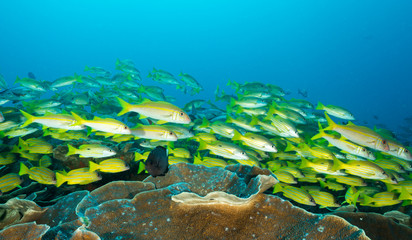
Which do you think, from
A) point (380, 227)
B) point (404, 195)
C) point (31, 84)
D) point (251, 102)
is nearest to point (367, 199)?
point (404, 195)

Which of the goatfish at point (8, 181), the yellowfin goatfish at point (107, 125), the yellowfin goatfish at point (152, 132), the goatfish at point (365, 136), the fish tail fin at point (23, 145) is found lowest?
the goatfish at point (8, 181)

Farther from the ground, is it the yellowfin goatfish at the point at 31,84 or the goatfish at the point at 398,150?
the goatfish at the point at 398,150

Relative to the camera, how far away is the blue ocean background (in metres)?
127

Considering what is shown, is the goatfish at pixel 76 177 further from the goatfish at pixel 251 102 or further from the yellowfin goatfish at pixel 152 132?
the goatfish at pixel 251 102

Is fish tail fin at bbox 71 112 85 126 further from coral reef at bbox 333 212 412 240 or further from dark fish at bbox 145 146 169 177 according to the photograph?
coral reef at bbox 333 212 412 240

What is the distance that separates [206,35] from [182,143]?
180760mm

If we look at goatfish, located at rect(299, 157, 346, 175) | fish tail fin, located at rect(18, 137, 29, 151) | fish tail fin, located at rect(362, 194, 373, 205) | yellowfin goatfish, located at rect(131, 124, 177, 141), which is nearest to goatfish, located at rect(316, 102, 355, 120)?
goatfish, located at rect(299, 157, 346, 175)

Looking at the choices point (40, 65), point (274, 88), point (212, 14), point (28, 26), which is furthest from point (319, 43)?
point (28, 26)

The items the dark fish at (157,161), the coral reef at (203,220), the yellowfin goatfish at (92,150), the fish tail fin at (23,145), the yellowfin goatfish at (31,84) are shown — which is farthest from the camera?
the yellowfin goatfish at (31,84)

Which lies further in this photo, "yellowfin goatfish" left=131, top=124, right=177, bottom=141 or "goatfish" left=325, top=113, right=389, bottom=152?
"yellowfin goatfish" left=131, top=124, right=177, bottom=141

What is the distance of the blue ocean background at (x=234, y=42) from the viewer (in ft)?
418

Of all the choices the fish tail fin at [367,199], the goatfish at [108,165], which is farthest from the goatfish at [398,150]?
the goatfish at [108,165]

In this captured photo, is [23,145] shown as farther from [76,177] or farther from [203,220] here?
[203,220]

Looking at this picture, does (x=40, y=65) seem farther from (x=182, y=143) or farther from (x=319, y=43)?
(x=319, y=43)
